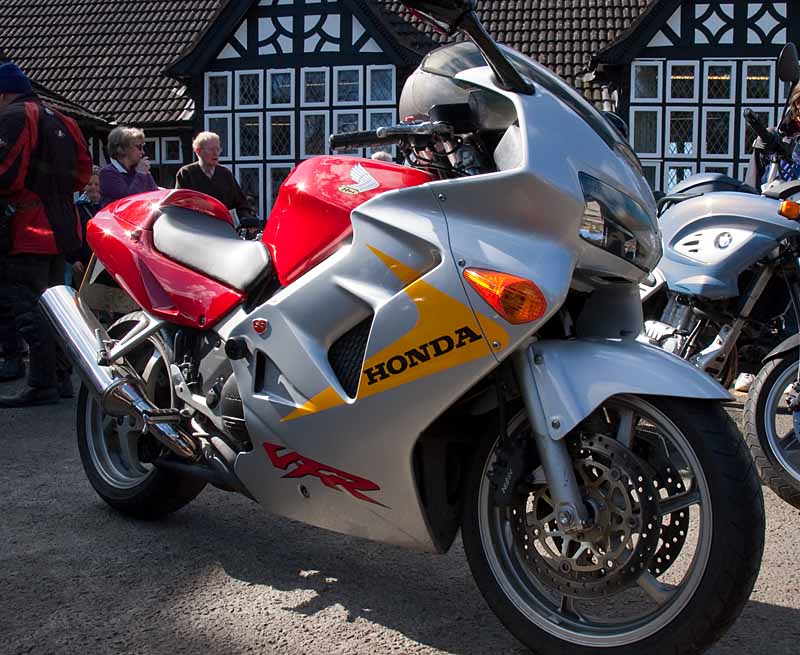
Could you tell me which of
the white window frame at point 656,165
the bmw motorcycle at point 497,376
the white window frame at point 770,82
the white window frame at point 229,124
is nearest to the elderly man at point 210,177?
the bmw motorcycle at point 497,376

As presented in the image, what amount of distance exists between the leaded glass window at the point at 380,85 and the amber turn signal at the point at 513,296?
65.3 ft

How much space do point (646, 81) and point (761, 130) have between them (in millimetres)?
16894

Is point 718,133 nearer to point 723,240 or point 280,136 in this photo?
point 280,136

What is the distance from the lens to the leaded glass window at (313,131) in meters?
22.2

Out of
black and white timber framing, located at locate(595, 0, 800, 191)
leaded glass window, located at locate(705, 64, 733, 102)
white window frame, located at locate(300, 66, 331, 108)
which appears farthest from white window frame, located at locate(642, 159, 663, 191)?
white window frame, located at locate(300, 66, 331, 108)

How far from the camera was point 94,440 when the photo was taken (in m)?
3.93

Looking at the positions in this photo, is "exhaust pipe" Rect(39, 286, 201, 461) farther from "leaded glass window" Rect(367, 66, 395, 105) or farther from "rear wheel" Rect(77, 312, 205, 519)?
"leaded glass window" Rect(367, 66, 395, 105)

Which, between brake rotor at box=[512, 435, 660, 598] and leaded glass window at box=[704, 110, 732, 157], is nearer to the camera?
brake rotor at box=[512, 435, 660, 598]

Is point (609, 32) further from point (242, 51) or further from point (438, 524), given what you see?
point (438, 524)

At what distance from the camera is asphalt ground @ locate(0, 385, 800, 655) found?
2727 mm

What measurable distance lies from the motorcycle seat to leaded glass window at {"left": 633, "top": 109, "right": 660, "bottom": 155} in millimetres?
18936

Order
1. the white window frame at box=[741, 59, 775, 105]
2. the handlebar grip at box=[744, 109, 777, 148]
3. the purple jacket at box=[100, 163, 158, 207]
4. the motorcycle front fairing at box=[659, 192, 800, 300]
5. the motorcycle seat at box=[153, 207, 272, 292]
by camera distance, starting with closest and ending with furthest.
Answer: the motorcycle seat at box=[153, 207, 272, 292], the motorcycle front fairing at box=[659, 192, 800, 300], the handlebar grip at box=[744, 109, 777, 148], the purple jacket at box=[100, 163, 158, 207], the white window frame at box=[741, 59, 775, 105]

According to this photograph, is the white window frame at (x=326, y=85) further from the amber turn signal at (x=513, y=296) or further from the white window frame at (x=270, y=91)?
the amber turn signal at (x=513, y=296)

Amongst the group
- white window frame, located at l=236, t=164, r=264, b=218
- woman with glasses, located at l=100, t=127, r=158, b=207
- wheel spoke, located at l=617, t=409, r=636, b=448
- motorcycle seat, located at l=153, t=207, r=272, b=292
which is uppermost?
motorcycle seat, located at l=153, t=207, r=272, b=292
